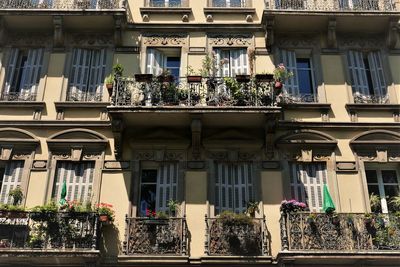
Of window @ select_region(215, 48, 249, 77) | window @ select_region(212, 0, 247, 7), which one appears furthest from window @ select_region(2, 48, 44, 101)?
window @ select_region(212, 0, 247, 7)

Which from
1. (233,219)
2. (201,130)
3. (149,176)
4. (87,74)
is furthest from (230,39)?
(233,219)

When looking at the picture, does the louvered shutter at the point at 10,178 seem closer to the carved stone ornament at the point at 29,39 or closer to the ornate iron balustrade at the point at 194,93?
the ornate iron balustrade at the point at 194,93

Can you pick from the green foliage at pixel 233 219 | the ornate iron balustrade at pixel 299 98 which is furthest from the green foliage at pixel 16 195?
the ornate iron balustrade at pixel 299 98

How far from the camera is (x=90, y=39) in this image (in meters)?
16.5

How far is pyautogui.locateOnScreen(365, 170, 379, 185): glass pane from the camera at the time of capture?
14.8 meters

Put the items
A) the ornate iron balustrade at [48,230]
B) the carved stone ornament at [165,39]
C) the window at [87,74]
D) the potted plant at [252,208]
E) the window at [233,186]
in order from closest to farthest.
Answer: the ornate iron balustrade at [48,230] < the potted plant at [252,208] < the window at [233,186] < the window at [87,74] < the carved stone ornament at [165,39]

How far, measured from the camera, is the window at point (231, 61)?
16188 millimetres

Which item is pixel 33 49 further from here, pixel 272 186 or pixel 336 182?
pixel 336 182

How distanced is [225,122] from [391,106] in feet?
16.4

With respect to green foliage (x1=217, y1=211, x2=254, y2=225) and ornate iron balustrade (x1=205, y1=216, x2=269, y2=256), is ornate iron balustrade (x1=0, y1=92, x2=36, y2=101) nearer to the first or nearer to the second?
ornate iron balustrade (x1=205, y1=216, x2=269, y2=256)

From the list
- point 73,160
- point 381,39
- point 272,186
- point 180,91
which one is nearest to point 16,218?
point 73,160

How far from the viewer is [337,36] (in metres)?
16.6

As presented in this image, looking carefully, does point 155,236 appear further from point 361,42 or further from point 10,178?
point 361,42

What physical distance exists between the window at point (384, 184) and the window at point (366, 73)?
7.58ft
